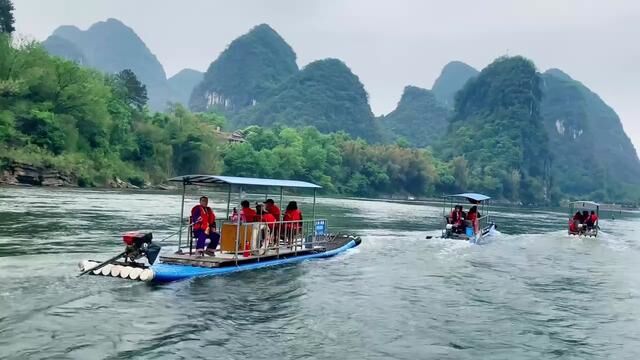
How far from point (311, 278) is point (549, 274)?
836 cm

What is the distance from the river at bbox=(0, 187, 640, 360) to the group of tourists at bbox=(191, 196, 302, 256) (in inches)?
46.5

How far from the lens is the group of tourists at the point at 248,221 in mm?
14375

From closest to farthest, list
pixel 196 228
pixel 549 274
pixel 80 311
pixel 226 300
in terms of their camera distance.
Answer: pixel 80 311, pixel 226 300, pixel 196 228, pixel 549 274

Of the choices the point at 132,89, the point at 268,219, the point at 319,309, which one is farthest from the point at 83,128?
the point at 319,309

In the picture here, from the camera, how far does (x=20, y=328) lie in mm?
8680

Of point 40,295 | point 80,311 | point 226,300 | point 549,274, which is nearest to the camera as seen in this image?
point 80,311

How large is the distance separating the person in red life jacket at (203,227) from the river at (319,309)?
1.42m

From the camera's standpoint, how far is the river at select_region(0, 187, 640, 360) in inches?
348

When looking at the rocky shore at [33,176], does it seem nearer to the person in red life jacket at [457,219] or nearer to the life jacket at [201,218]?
the person in red life jacket at [457,219]

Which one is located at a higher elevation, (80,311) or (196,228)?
(196,228)

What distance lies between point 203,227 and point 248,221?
1.61 meters

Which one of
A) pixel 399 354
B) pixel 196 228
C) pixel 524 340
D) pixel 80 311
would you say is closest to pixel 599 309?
pixel 524 340

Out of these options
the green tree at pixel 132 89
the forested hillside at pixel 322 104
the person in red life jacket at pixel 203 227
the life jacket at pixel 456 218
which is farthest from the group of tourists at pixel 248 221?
the forested hillside at pixel 322 104

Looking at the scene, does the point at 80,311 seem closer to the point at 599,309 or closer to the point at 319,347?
the point at 319,347
